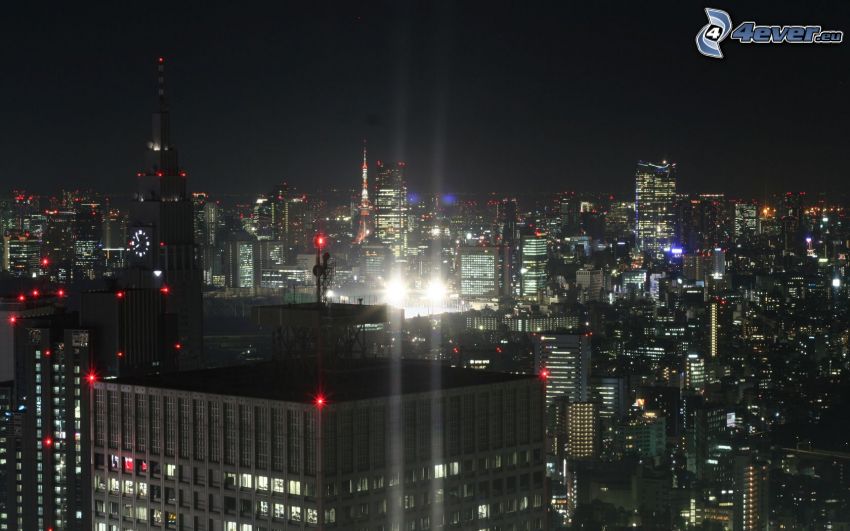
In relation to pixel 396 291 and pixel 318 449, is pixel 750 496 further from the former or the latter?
pixel 318 449

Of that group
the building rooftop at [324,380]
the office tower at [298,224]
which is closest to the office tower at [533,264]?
the office tower at [298,224]

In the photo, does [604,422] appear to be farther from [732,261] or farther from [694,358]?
[732,261]

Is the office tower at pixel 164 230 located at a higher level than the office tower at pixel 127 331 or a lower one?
higher

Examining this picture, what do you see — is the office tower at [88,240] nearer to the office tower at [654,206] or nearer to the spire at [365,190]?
the spire at [365,190]

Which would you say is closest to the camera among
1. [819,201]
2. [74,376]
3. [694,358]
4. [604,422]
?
[74,376]

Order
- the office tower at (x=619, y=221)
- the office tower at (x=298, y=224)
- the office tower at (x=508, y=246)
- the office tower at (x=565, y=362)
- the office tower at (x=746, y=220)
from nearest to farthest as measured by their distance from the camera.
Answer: the office tower at (x=565, y=362), the office tower at (x=298, y=224), the office tower at (x=746, y=220), the office tower at (x=508, y=246), the office tower at (x=619, y=221)

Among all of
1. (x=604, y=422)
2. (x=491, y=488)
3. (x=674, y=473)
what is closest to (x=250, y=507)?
(x=491, y=488)
